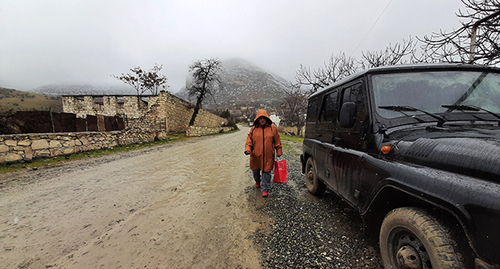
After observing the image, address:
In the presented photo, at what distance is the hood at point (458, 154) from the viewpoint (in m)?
1.33

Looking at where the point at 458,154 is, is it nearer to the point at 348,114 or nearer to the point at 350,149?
the point at 348,114

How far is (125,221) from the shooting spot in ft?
10.8

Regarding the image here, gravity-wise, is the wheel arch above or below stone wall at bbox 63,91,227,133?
below

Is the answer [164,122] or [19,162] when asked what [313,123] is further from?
[164,122]

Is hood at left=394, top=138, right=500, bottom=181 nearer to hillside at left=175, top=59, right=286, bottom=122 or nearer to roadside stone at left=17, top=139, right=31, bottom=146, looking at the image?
roadside stone at left=17, top=139, right=31, bottom=146

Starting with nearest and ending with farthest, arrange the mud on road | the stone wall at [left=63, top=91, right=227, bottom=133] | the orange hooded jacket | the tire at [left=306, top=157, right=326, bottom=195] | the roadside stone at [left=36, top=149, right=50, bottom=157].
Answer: the mud on road < the tire at [left=306, top=157, right=326, bottom=195] < the orange hooded jacket < the roadside stone at [left=36, top=149, right=50, bottom=157] < the stone wall at [left=63, top=91, right=227, bottom=133]

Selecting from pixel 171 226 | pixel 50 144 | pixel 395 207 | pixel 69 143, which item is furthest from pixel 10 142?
pixel 395 207

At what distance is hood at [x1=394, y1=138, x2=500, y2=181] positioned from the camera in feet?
4.36

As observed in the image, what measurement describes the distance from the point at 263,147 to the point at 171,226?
2334mm

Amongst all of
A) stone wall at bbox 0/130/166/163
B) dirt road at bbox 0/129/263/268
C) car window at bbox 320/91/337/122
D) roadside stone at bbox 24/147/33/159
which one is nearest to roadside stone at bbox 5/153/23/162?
stone wall at bbox 0/130/166/163

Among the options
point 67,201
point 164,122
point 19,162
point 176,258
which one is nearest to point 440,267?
point 176,258

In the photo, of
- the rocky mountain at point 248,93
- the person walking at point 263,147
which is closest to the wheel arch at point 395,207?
the person walking at point 263,147

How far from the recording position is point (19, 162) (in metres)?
6.82

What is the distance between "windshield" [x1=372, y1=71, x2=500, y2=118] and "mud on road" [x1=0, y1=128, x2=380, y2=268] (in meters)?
1.91
